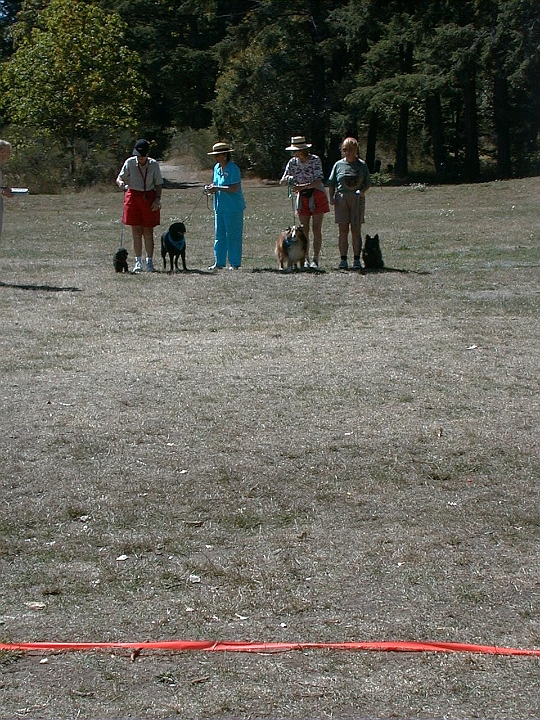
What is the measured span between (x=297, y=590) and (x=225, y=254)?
10.4m

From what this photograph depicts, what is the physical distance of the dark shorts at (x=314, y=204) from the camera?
552 inches

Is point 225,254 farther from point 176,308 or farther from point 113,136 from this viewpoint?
point 113,136

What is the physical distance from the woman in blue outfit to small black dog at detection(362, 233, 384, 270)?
5.69 feet

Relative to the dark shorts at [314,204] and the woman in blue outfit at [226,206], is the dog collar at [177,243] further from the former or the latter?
the dark shorts at [314,204]

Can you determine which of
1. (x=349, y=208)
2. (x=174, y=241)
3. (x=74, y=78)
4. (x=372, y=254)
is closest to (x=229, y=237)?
(x=174, y=241)

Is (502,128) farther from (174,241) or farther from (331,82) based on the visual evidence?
(174,241)

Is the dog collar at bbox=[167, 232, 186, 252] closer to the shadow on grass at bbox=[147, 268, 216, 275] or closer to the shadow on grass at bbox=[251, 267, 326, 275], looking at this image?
the shadow on grass at bbox=[147, 268, 216, 275]

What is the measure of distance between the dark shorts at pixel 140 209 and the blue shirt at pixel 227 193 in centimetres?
85

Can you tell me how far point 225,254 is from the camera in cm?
1471

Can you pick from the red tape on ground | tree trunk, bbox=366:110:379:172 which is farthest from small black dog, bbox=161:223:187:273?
tree trunk, bbox=366:110:379:172

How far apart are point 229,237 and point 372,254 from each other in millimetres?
1976

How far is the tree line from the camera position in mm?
36812

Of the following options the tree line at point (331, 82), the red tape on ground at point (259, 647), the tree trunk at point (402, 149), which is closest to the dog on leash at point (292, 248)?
the red tape on ground at point (259, 647)

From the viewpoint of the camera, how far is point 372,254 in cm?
1427
